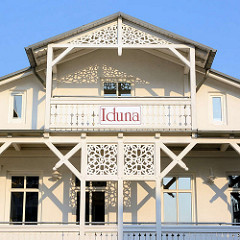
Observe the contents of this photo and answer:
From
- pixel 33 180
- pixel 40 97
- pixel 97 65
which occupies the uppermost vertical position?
pixel 97 65

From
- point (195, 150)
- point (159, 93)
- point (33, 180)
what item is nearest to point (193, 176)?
point (195, 150)

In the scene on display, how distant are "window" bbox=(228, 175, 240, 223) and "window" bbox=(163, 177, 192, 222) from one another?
1.32 metres

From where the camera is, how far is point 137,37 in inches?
675

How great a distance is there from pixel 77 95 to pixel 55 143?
2552 millimetres

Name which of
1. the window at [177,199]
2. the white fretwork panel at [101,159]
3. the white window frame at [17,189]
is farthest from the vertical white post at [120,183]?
the white window frame at [17,189]

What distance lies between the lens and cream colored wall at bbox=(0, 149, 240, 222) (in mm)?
18031

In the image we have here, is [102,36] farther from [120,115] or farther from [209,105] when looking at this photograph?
[209,105]

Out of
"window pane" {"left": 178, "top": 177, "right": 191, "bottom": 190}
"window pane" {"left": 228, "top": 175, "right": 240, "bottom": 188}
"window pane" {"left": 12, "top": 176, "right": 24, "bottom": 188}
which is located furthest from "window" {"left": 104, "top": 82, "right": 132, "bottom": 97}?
"window pane" {"left": 228, "top": 175, "right": 240, "bottom": 188}

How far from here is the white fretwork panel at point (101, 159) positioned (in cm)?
1617

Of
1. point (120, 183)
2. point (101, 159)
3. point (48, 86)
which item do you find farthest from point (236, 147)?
point (48, 86)

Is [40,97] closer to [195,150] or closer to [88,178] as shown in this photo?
[88,178]

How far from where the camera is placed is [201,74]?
61.3 feet

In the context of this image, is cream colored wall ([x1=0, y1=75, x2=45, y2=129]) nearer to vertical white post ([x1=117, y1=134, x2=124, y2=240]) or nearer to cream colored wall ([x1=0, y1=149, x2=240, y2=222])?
cream colored wall ([x1=0, y1=149, x2=240, y2=222])

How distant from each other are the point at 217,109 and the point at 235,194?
2805mm
